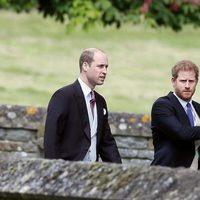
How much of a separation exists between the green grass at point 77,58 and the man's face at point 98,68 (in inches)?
522

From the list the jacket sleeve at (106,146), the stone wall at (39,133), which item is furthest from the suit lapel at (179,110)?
the stone wall at (39,133)

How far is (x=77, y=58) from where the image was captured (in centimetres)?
3428

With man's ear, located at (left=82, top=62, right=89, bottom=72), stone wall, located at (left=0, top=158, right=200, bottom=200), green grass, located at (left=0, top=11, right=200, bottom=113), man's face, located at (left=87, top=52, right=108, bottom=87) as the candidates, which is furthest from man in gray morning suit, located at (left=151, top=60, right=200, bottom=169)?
green grass, located at (left=0, top=11, right=200, bottom=113)

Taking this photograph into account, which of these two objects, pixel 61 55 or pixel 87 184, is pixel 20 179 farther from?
pixel 61 55

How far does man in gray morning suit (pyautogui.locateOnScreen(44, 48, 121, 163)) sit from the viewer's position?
745 cm

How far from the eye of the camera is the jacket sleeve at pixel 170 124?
7.06m

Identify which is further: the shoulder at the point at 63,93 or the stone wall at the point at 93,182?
the shoulder at the point at 63,93

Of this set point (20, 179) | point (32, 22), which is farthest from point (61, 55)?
point (20, 179)

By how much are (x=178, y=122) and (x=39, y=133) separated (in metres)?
3.36

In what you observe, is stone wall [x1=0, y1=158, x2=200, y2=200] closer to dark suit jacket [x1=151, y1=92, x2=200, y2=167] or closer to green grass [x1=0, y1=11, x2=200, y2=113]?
dark suit jacket [x1=151, y1=92, x2=200, y2=167]

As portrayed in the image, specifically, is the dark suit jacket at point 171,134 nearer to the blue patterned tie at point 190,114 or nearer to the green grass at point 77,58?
the blue patterned tie at point 190,114

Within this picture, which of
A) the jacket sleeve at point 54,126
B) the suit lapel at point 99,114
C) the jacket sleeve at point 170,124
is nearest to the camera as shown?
the jacket sleeve at point 170,124

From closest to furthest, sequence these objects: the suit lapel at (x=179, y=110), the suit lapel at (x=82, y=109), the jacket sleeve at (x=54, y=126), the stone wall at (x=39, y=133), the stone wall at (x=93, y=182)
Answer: the stone wall at (x=93, y=182) < the suit lapel at (x=179, y=110) < the jacket sleeve at (x=54, y=126) < the suit lapel at (x=82, y=109) < the stone wall at (x=39, y=133)

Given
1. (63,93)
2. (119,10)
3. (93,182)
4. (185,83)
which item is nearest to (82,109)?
(63,93)
